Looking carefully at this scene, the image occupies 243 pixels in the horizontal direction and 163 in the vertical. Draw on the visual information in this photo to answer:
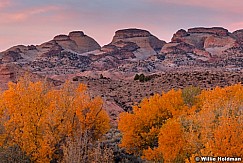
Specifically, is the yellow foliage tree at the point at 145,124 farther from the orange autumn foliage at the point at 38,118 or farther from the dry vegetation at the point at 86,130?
the orange autumn foliage at the point at 38,118

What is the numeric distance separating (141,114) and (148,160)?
3458 millimetres

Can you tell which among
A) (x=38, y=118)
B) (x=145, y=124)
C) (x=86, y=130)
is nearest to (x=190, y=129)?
(x=86, y=130)

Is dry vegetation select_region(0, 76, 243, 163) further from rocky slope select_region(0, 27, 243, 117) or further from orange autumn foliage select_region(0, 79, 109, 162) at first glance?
rocky slope select_region(0, 27, 243, 117)

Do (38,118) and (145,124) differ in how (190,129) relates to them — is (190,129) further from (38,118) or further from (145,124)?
(145,124)

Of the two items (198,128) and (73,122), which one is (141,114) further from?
(198,128)

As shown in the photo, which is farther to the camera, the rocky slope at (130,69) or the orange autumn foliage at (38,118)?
the rocky slope at (130,69)

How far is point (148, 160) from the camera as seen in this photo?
24.1m

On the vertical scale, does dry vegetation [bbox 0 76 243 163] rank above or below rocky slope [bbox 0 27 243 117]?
below

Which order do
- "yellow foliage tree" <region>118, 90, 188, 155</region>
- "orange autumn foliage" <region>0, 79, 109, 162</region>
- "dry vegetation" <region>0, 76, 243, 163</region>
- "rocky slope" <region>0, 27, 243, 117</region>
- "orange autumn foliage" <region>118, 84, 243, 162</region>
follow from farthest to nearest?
"rocky slope" <region>0, 27, 243, 117</region> < "yellow foliage tree" <region>118, 90, 188, 155</region> < "orange autumn foliage" <region>0, 79, 109, 162</region> < "dry vegetation" <region>0, 76, 243, 163</region> < "orange autumn foliage" <region>118, 84, 243, 162</region>

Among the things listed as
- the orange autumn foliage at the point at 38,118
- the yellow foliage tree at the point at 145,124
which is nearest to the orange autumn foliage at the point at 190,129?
the yellow foliage tree at the point at 145,124

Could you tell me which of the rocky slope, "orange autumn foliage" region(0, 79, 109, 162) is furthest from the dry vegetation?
the rocky slope

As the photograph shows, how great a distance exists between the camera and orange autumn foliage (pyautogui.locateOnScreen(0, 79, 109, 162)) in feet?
64.1

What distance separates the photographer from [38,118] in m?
20.1

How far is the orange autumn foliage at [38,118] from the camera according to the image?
19.5 metres
